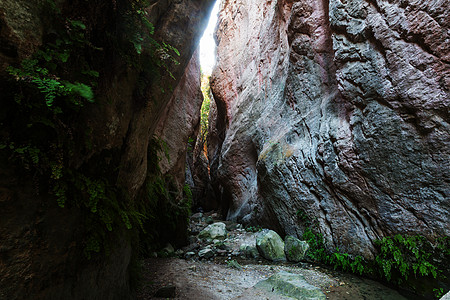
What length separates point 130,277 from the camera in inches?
137

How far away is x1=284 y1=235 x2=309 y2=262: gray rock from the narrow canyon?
27 centimetres

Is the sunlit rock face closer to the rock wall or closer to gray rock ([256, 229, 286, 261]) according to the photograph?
gray rock ([256, 229, 286, 261])

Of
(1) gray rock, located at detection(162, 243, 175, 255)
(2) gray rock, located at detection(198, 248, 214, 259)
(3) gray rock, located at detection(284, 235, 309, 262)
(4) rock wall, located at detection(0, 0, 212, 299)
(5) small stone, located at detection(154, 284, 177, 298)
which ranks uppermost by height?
(4) rock wall, located at detection(0, 0, 212, 299)

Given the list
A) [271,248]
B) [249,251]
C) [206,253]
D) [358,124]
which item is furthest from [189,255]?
[358,124]

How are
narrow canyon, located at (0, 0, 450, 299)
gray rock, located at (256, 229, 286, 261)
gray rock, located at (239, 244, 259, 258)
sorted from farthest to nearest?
1. gray rock, located at (239, 244, 259, 258)
2. gray rock, located at (256, 229, 286, 261)
3. narrow canyon, located at (0, 0, 450, 299)

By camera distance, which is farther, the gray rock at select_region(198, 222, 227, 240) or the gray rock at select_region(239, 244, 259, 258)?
the gray rock at select_region(198, 222, 227, 240)

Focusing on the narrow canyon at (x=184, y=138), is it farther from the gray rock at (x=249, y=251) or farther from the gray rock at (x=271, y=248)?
the gray rock at (x=249, y=251)

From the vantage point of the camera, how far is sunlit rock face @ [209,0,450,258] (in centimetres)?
457

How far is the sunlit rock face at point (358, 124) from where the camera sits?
4.57m

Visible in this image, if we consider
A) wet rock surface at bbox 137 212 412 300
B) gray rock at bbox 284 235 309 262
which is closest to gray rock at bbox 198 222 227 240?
wet rock surface at bbox 137 212 412 300

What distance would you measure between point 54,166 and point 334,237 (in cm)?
695

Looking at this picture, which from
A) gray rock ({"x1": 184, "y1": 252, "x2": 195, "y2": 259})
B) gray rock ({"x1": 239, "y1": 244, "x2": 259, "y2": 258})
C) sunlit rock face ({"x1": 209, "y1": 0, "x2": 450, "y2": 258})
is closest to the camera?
sunlit rock face ({"x1": 209, "y1": 0, "x2": 450, "y2": 258})

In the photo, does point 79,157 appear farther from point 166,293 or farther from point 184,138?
point 184,138

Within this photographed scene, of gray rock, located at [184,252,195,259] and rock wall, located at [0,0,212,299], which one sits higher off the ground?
rock wall, located at [0,0,212,299]
